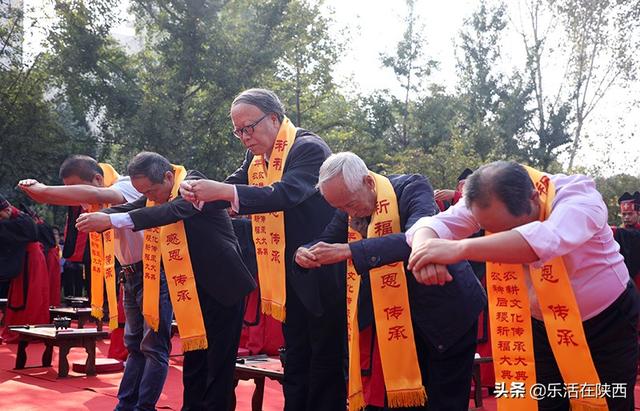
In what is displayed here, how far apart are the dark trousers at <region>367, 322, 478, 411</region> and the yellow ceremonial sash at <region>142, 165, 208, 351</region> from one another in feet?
4.75

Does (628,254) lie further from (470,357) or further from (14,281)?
(14,281)

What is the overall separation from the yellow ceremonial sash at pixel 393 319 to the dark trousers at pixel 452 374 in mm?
72

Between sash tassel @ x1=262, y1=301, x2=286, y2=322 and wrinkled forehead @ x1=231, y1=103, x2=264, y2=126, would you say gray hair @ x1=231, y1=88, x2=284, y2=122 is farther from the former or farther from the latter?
sash tassel @ x1=262, y1=301, x2=286, y2=322

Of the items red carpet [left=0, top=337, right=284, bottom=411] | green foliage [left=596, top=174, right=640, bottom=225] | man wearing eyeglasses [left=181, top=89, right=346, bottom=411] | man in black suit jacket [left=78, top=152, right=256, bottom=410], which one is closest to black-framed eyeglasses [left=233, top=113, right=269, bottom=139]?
man wearing eyeglasses [left=181, top=89, right=346, bottom=411]

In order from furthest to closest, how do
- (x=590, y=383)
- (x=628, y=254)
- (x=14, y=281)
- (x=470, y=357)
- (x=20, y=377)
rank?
(x=14, y=281)
(x=628, y=254)
(x=20, y=377)
(x=470, y=357)
(x=590, y=383)

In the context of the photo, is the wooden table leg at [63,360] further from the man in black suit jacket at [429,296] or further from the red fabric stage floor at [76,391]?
the man in black suit jacket at [429,296]

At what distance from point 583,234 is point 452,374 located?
710mm

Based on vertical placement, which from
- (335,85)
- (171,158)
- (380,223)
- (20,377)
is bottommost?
(20,377)

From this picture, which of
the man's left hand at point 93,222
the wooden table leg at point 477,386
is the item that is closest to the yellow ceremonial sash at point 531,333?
the man's left hand at point 93,222

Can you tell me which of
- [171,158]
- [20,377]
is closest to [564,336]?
[20,377]

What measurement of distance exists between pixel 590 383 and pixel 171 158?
1235 cm

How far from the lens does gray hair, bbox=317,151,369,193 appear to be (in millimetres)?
2678

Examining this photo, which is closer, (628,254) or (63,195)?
(63,195)

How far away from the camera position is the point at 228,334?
3.86 metres
